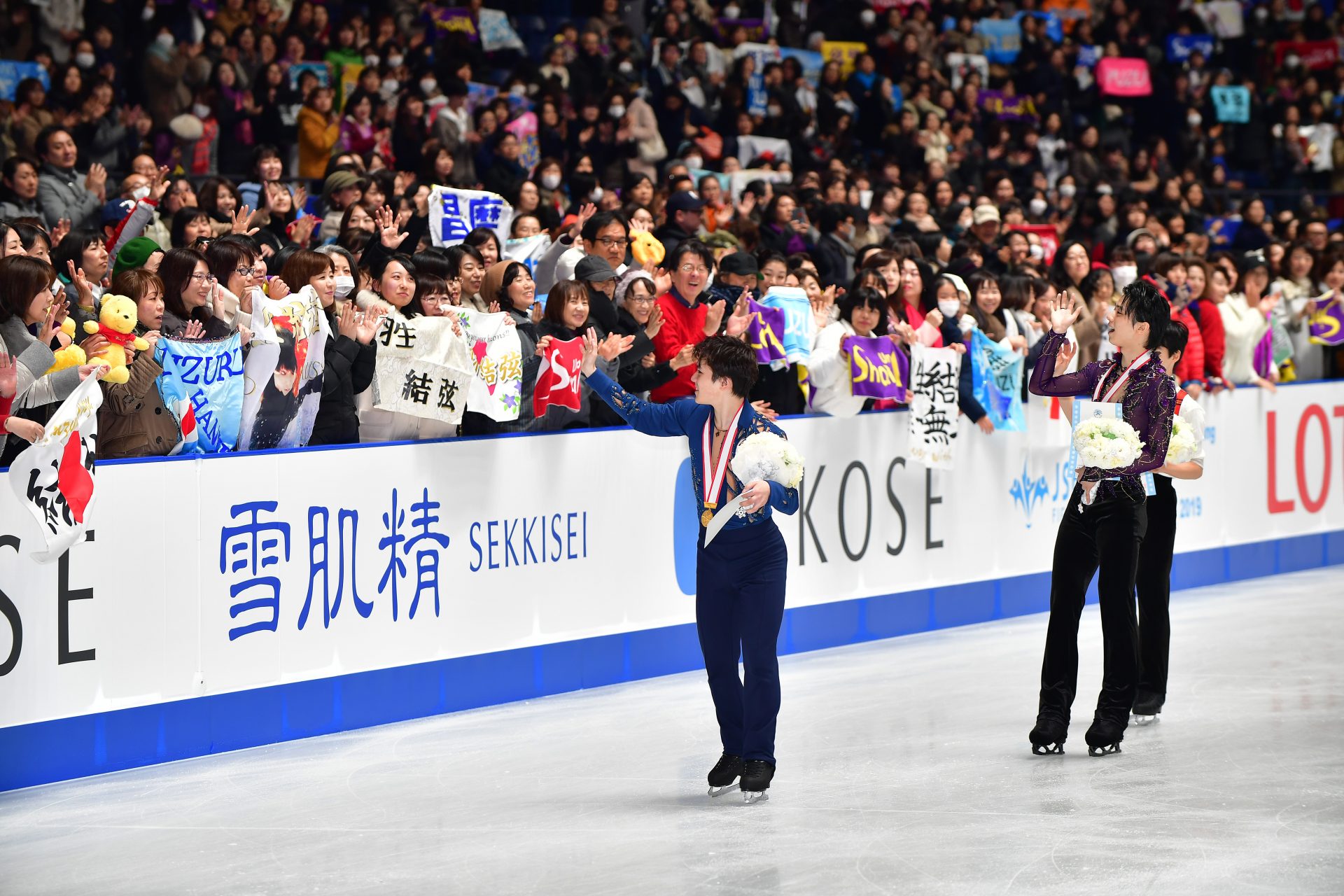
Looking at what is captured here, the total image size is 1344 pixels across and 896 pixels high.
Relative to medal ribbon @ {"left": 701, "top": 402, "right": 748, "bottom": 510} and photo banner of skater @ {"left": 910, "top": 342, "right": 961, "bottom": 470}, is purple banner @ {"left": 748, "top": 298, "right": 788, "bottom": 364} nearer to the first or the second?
photo banner of skater @ {"left": 910, "top": 342, "right": 961, "bottom": 470}

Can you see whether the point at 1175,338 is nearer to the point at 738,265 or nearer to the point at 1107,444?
the point at 1107,444

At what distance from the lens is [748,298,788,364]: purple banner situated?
1102cm

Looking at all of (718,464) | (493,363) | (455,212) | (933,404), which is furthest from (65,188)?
(718,464)

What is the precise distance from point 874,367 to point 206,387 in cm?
464

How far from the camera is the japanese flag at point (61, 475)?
7.39 m

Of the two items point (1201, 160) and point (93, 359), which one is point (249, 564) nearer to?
point (93, 359)

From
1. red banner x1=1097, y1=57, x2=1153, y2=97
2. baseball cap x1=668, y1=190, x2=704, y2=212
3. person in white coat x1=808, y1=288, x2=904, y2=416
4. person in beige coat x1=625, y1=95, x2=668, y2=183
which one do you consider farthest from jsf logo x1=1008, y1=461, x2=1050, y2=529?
red banner x1=1097, y1=57, x2=1153, y2=97

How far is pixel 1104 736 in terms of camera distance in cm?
829

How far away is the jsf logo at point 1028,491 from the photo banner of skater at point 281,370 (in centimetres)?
567

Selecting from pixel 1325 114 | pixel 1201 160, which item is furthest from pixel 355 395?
pixel 1325 114

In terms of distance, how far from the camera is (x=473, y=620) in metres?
9.39

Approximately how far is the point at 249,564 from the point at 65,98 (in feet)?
26.8

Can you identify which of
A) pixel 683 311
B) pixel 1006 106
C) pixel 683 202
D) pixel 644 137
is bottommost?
pixel 683 311

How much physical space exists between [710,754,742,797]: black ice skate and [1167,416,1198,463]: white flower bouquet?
2702mm
